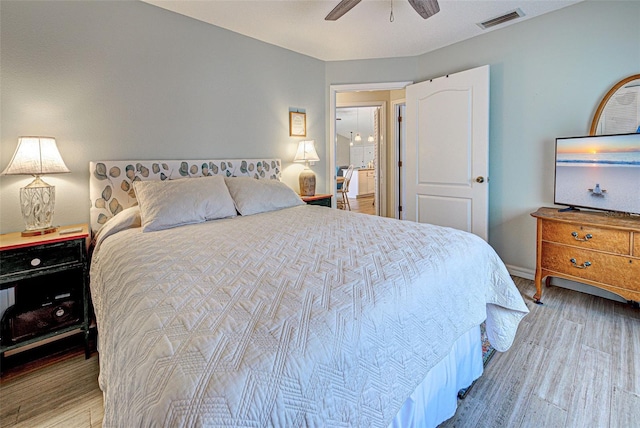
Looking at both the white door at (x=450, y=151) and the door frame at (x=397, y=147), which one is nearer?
the white door at (x=450, y=151)

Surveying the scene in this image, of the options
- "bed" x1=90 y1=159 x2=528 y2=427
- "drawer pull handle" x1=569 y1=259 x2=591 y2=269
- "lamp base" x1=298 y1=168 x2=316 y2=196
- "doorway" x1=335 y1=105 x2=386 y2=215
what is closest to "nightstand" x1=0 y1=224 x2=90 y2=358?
"bed" x1=90 y1=159 x2=528 y2=427

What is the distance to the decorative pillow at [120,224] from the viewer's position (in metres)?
2.05

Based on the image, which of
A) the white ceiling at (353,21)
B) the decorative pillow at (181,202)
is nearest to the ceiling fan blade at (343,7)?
the white ceiling at (353,21)

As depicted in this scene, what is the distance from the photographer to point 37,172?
1875 millimetres

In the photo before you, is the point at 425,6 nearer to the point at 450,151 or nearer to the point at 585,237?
the point at 450,151

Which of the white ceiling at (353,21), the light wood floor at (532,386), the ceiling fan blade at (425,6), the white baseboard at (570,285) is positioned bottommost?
the light wood floor at (532,386)

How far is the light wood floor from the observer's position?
1.47 meters

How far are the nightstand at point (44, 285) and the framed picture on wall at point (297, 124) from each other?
231 cm

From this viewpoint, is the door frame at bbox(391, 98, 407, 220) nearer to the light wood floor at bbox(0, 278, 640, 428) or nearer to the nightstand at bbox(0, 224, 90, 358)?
the light wood floor at bbox(0, 278, 640, 428)

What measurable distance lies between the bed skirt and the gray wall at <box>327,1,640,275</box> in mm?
2023

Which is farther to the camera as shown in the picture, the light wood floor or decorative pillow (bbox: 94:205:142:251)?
decorative pillow (bbox: 94:205:142:251)

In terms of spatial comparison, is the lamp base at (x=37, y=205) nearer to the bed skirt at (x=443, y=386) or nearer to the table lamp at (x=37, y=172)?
the table lamp at (x=37, y=172)

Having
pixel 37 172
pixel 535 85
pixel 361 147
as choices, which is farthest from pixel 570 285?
pixel 361 147

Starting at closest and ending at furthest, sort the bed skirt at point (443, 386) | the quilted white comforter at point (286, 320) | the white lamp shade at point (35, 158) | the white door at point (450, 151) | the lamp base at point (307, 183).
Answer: the quilted white comforter at point (286, 320) → the bed skirt at point (443, 386) → the white lamp shade at point (35, 158) → the white door at point (450, 151) → the lamp base at point (307, 183)
